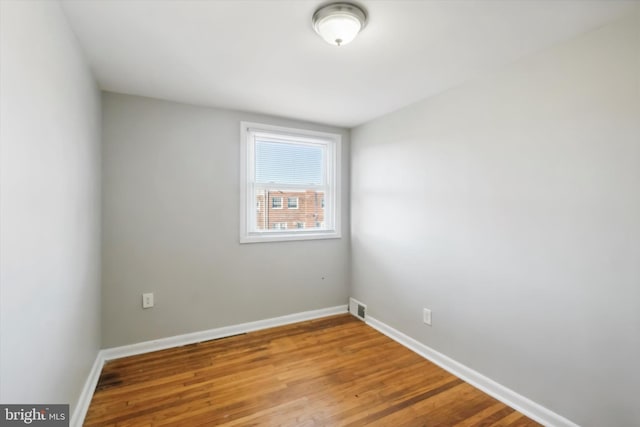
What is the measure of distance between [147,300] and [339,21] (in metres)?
2.67

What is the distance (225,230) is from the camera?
9.64ft

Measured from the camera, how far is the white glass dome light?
56.4 inches

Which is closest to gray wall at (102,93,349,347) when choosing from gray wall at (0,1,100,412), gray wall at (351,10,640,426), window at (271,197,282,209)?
window at (271,197,282,209)

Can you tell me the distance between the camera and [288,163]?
3.33m

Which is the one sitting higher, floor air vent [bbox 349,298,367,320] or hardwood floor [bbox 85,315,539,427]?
A: floor air vent [bbox 349,298,367,320]

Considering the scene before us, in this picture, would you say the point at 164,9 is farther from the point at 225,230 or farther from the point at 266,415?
the point at 266,415

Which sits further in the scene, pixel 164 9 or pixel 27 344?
pixel 164 9

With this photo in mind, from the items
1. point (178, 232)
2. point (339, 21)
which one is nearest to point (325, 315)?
point (178, 232)

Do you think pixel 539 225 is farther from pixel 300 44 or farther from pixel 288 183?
pixel 288 183

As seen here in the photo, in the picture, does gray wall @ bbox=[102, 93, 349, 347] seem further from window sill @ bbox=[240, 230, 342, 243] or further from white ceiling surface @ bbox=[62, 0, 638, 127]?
white ceiling surface @ bbox=[62, 0, 638, 127]

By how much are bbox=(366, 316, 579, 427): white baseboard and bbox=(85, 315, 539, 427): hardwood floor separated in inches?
2.4

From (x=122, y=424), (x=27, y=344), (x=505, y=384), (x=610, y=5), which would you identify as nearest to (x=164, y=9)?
(x=27, y=344)

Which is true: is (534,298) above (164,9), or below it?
below

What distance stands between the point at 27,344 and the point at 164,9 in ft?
5.24
